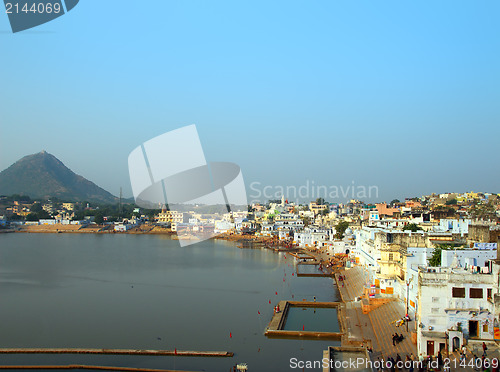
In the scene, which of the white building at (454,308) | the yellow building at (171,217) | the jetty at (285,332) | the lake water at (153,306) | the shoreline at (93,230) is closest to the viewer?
the white building at (454,308)

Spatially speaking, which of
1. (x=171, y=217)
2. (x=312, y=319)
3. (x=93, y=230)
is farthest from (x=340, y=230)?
(x=93, y=230)

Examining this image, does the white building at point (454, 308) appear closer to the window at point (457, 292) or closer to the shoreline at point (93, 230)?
the window at point (457, 292)

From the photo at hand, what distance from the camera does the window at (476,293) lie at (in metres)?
6.52

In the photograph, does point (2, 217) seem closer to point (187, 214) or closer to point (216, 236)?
point (187, 214)

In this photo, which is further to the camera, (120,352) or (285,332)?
(285,332)

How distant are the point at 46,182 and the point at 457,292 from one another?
9827 cm

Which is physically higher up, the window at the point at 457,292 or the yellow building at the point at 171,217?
the window at the point at 457,292

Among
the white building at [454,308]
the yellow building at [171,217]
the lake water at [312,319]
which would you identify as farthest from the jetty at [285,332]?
the yellow building at [171,217]

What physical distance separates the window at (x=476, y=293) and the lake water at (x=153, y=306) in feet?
9.23

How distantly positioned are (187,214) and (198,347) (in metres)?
36.3

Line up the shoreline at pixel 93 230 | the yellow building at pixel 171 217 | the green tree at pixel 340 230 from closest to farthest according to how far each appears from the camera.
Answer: the green tree at pixel 340 230 < the shoreline at pixel 93 230 < the yellow building at pixel 171 217

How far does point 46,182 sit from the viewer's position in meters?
93.9

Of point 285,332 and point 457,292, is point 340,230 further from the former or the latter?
point 457,292

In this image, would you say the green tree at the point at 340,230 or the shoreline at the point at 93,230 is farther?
the shoreline at the point at 93,230
